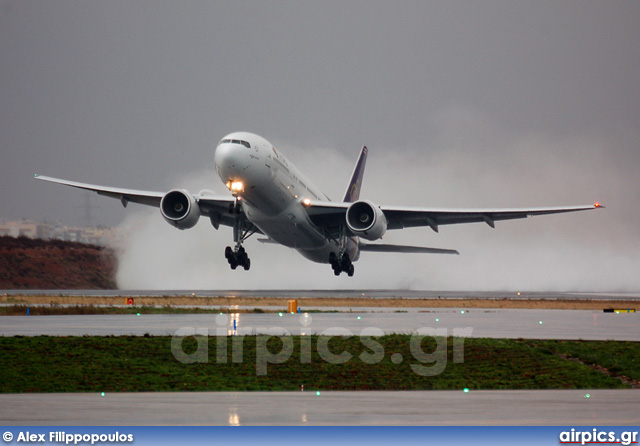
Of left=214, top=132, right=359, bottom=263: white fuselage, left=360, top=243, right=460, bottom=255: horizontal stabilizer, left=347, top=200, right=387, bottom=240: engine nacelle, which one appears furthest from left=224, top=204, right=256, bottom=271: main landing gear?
left=360, top=243, right=460, bottom=255: horizontal stabilizer

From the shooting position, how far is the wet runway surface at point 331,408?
11805 millimetres

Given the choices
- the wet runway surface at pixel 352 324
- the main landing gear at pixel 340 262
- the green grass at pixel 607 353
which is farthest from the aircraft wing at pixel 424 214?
the green grass at pixel 607 353

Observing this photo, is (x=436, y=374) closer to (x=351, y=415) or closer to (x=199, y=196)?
(x=351, y=415)

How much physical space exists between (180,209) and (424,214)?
503 inches

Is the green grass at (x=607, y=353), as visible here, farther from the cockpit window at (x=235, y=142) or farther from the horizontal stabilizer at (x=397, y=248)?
the horizontal stabilizer at (x=397, y=248)

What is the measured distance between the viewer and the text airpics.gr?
65.3 ft

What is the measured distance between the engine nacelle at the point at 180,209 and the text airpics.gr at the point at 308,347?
17476 millimetres

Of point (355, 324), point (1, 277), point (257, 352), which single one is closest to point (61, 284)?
point (1, 277)

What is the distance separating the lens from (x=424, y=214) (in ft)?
157

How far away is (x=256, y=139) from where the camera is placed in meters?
40.4

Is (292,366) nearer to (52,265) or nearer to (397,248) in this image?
(397,248)

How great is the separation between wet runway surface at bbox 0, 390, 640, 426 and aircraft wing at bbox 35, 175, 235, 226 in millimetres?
29175

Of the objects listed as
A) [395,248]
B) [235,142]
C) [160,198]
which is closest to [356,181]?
[395,248]

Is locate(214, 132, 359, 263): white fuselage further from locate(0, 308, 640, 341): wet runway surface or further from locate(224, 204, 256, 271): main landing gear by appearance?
locate(0, 308, 640, 341): wet runway surface
